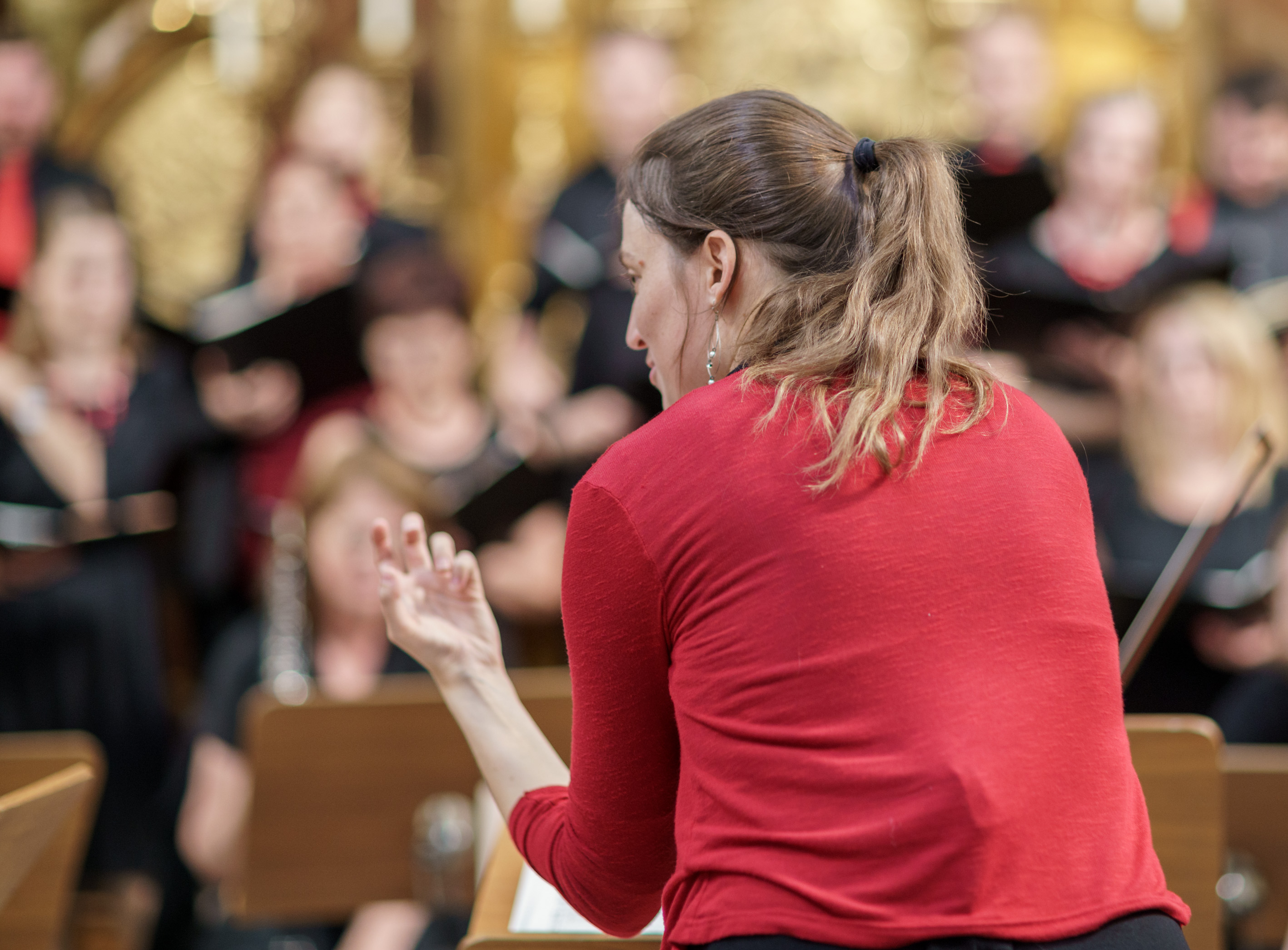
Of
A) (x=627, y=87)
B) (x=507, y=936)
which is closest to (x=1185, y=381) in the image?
(x=627, y=87)

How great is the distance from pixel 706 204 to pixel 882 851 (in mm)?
498

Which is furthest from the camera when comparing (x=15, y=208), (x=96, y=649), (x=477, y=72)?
(x=477, y=72)

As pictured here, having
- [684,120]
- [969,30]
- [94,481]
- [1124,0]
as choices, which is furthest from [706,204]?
[1124,0]

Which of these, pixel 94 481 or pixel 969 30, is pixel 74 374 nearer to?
pixel 94 481

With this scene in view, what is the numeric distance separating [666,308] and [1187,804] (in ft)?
2.53

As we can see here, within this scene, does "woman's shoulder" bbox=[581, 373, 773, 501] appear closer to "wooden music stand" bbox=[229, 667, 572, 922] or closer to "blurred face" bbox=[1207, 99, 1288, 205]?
"wooden music stand" bbox=[229, 667, 572, 922]

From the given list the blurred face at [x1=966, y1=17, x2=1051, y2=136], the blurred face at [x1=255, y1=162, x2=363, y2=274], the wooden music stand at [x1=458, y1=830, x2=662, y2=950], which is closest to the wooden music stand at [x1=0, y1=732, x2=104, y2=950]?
the wooden music stand at [x1=458, y1=830, x2=662, y2=950]

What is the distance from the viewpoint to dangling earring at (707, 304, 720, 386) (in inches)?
44.3

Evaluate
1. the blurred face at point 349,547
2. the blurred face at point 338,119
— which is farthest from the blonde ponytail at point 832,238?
the blurred face at point 338,119

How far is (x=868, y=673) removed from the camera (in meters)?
0.93

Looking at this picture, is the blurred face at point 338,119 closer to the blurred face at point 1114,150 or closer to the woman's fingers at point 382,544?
the blurred face at point 1114,150

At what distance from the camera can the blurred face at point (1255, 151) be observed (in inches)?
152

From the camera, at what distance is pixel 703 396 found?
1.00m

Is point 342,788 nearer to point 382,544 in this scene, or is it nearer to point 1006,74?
point 382,544
